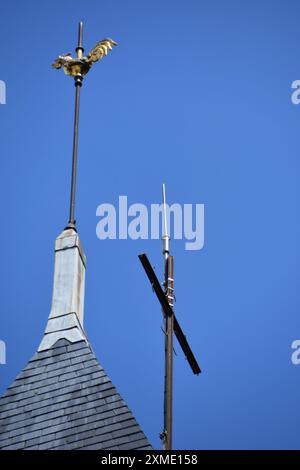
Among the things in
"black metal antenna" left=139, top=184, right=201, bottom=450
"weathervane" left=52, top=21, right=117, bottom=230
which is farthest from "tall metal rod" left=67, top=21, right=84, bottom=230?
"black metal antenna" left=139, top=184, right=201, bottom=450

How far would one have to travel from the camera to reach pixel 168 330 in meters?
27.1

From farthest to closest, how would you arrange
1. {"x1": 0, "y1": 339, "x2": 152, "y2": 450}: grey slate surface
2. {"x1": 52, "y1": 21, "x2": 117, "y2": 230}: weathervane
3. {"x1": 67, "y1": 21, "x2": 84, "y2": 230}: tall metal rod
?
{"x1": 52, "y1": 21, "x2": 117, "y2": 230}: weathervane
{"x1": 67, "y1": 21, "x2": 84, "y2": 230}: tall metal rod
{"x1": 0, "y1": 339, "x2": 152, "y2": 450}: grey slate surface

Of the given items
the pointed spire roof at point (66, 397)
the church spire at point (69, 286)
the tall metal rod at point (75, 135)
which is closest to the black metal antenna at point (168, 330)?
the pointed spire roof at point (66, 397)

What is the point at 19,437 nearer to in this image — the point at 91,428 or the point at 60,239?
the point at 91,428

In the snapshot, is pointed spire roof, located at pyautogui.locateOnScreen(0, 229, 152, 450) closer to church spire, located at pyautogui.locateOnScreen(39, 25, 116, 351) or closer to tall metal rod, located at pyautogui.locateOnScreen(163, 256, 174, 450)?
church spire, located at pyautogui.locateOnScreen(39, 25, 116, 351)

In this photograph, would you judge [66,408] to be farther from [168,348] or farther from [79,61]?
[79,61]

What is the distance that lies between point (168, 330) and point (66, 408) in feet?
6.62

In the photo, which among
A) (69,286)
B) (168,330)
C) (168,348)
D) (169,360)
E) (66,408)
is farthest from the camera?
(69,286)

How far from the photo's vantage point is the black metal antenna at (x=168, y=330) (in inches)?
1031

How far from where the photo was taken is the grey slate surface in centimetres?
2719

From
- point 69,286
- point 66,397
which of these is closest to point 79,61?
point 69,286

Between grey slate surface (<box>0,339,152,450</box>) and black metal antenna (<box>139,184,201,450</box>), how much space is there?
846 mm
